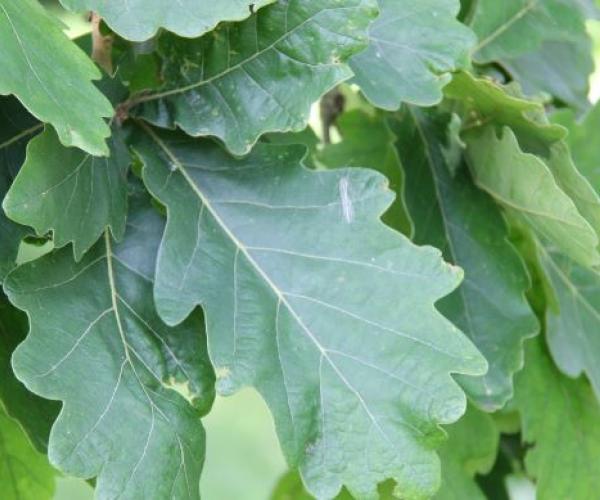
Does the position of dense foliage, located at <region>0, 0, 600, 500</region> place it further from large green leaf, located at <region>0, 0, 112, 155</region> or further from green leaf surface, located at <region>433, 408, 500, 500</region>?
green leaf surface, located at <region>433, 408, 500, 500</region>

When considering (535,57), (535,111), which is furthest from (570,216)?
(535,57)

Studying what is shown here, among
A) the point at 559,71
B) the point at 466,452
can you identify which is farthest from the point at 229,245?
Answer: the point at 559,71

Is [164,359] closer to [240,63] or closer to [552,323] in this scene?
[240,63]

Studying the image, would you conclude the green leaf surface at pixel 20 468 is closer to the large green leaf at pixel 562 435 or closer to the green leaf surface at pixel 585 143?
the large green leaf at pixel 562 435

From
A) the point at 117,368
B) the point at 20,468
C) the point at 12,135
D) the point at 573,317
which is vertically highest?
the point at 12,135

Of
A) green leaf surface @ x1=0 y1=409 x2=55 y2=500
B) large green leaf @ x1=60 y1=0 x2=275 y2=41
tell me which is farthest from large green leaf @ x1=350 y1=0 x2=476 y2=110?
green leaf surface @ x1=0 y1=409 x2=55 y2=500

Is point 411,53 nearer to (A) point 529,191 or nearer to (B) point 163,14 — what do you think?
(A) point 529,191
